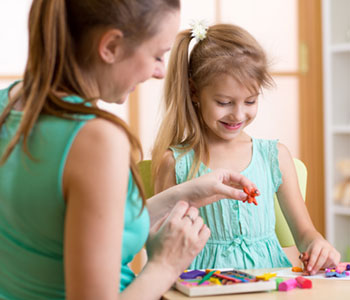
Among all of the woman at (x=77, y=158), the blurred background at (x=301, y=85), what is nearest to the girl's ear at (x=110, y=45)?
the woman at (x=77, y=158)

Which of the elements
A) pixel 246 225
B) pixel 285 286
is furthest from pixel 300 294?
pixel 246 225

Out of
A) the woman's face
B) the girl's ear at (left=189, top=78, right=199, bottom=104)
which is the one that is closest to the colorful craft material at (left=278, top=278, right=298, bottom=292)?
the woman's face

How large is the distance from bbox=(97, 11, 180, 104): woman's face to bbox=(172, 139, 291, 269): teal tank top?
87 cm

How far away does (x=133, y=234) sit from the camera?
3.45 ft

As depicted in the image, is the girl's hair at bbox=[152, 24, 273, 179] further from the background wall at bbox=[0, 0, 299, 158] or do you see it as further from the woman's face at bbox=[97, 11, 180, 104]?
the background wall at bbox=[0, 0, 299, 158]

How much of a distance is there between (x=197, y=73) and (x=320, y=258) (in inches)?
29.6

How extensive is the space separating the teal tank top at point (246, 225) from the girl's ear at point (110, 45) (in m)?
0.93

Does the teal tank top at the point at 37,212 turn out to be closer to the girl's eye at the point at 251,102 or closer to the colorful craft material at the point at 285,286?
the colorful craft material at the point at 285,286

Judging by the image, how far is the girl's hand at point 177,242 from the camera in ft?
3.63

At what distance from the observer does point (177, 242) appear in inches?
44.1

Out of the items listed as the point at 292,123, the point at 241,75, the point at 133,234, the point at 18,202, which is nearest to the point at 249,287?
the point at 133,234

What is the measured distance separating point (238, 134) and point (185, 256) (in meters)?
0.88

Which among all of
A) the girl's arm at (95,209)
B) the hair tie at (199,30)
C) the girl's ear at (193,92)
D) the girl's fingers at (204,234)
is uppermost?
the hair tie at (199,30)

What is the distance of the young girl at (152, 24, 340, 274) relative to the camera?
1.79 m
